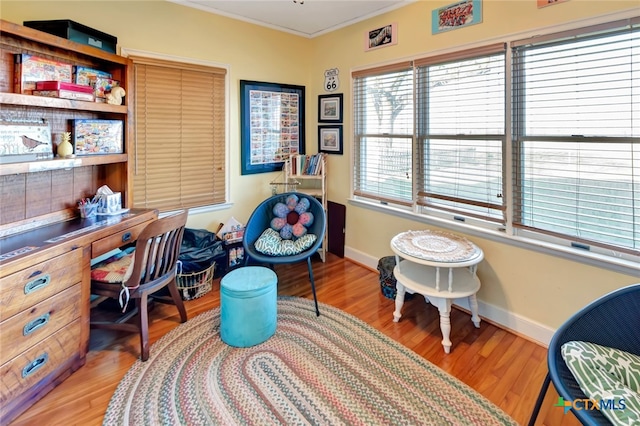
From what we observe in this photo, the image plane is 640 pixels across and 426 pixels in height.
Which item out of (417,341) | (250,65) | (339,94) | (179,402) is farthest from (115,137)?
(417,341)

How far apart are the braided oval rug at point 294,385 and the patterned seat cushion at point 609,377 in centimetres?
55

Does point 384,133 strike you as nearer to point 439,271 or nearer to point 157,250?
point 439,271

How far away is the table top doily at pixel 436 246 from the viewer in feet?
7.28

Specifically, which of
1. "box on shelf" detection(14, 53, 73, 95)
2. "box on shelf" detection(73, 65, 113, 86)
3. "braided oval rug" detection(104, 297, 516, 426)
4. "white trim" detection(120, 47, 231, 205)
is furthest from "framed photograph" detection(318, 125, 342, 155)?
"box on shelf" detection(14, 53, 73, 95)

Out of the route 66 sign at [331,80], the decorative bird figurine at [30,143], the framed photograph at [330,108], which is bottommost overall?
the decorative bird figurine at [30,143]

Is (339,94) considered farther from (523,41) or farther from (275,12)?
(523,41)

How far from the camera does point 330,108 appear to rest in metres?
3.78

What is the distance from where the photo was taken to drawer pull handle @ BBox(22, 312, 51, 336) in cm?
163

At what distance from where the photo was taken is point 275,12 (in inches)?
126

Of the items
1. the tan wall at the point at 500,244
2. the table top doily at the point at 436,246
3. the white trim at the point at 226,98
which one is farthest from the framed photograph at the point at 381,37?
the table top doily at the point at 436,246

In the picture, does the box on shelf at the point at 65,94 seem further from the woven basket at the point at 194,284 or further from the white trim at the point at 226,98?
the woven basket at the point at 194,284

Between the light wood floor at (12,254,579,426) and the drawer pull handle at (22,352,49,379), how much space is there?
194mm

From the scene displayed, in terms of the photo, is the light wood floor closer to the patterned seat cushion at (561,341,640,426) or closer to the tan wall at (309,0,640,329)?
the tan wall at (309,0,640,329)

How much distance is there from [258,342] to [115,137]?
5.86 feet
